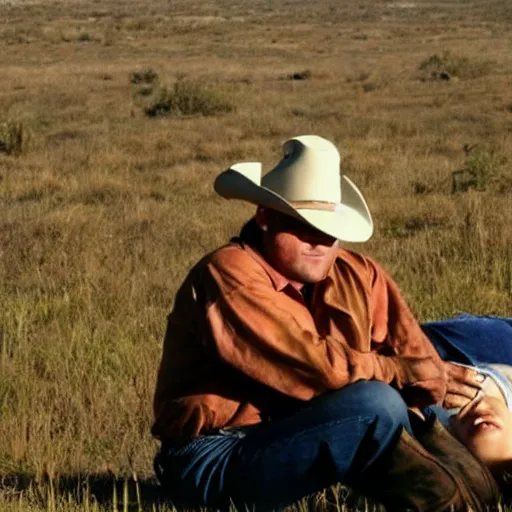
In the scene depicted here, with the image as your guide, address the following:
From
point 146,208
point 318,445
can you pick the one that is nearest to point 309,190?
point 318,445

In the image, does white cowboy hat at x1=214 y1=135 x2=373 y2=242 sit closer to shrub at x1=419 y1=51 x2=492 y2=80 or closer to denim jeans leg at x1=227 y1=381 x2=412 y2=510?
denim jeans leg at x1=227 y1=381 x2=412 y2=510

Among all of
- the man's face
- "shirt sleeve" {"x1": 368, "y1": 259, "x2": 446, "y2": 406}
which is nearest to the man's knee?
"shirt sleeve" {"x1": 368, "y1": 259, "x2": 446, "y2": 406}

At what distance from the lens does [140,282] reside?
8.12 m

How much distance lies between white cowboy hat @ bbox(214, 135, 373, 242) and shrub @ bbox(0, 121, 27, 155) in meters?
12.2

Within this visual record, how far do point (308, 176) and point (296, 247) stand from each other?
0.23 m

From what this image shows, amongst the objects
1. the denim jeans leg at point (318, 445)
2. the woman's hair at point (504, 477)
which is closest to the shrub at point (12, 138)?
the woman's hair at point (504, 477)

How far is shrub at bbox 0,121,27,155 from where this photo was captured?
16.0m

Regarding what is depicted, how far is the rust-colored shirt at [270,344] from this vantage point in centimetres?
389

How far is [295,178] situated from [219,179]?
0.28 metres

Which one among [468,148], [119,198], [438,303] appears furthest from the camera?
[468,148]

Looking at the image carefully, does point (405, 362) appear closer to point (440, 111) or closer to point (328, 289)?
point (328, 289)

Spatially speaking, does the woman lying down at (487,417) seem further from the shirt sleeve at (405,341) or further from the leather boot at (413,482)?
the leather boot at (413,482)

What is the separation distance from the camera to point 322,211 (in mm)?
4023

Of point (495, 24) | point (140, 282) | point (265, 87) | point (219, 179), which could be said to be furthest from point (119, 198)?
point (495, 24)
